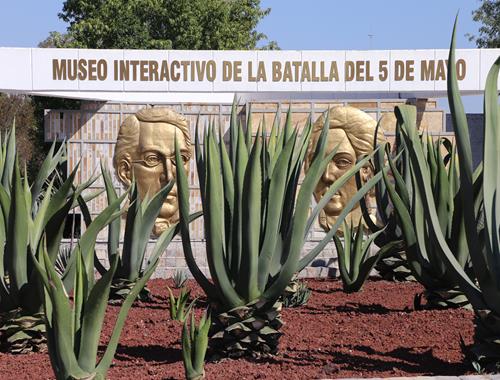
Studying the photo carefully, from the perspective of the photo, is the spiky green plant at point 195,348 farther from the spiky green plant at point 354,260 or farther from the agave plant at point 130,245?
the spiky green plant at point 354,260

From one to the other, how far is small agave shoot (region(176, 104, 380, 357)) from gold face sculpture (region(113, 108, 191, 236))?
873 cm

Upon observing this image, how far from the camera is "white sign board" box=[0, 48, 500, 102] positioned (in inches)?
574

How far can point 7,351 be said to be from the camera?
5.73m

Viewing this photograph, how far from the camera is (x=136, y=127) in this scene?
46.4ft

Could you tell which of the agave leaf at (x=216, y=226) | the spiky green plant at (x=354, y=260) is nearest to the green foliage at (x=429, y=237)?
the spiky green plant at (x=354, y=260)

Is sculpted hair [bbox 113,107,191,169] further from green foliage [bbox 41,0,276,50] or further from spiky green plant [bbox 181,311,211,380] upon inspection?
green foliage [bbox 41,0,276,50]

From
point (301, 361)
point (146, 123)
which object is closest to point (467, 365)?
point (301, 361)

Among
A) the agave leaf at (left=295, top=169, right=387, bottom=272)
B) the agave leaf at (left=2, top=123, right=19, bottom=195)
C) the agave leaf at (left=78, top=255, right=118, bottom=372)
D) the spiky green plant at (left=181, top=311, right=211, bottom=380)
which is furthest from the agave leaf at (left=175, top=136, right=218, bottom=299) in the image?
the agave leaf at (left=2, top=123, right=19, bottom=195)

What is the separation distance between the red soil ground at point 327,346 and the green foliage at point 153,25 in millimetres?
24348

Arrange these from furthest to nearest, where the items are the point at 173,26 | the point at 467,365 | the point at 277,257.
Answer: the point at 173,26, the point at 277,257, the point at 467,365

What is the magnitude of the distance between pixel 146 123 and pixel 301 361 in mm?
9302

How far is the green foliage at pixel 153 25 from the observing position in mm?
31188

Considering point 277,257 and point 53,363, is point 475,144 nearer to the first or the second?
point 277,257

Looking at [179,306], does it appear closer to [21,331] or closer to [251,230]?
[21,331]
